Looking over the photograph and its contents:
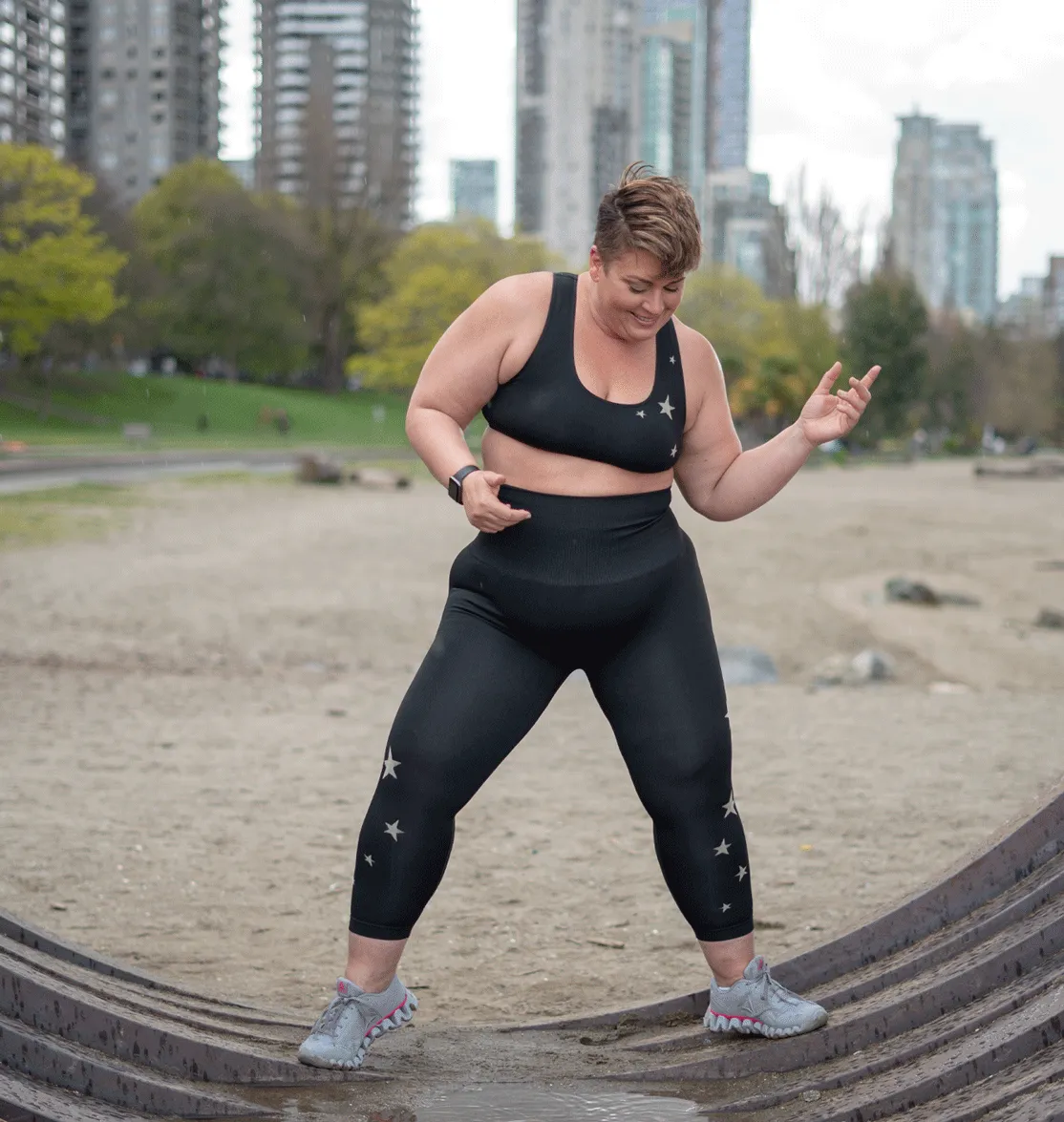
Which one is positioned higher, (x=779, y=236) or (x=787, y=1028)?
(x=779, y=236)

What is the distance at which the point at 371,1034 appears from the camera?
2734mm

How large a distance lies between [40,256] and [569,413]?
1622 inches

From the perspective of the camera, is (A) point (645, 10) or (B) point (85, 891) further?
(A) point (645, 10)

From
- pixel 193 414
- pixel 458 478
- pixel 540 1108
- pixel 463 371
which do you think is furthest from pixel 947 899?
pixel 193 414

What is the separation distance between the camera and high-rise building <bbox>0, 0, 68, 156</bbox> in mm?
84125

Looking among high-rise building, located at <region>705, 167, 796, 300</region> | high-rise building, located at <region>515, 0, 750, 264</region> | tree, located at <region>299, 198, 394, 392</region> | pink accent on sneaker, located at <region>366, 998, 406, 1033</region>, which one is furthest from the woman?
high-rise building, located at <region>515, 0, 750, 264</region>

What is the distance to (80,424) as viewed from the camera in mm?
48312

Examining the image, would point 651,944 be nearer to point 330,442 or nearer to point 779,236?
point 330,442

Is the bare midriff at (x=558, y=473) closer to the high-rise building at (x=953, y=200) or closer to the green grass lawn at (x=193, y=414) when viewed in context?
the green grass lawn at (x=193, y=414)

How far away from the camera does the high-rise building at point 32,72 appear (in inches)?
3312

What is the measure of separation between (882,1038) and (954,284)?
189 m

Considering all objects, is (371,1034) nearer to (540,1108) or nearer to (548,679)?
(540,1108)

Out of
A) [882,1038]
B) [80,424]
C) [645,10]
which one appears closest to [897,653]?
[882,1038]

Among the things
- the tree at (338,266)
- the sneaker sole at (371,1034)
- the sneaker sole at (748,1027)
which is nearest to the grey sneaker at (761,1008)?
the sneaker sole at (748,1027)
